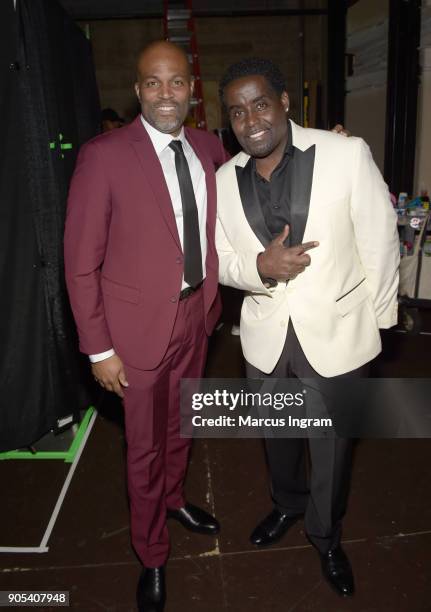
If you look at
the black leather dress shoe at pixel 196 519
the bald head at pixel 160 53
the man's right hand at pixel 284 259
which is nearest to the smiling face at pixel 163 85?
the bald head at pixel 160 53

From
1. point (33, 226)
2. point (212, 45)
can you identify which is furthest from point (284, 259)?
point (212, 45)

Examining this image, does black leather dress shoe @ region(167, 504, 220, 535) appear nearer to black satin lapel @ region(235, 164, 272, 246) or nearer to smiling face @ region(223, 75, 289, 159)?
black satin lapel @ region(235, 164, 272, 246)

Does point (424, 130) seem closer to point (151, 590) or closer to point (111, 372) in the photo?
point (111, 372)

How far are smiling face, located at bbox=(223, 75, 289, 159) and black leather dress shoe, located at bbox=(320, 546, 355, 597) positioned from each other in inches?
64.4

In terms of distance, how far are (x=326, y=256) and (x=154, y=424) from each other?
915 mm

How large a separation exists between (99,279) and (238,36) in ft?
31.0

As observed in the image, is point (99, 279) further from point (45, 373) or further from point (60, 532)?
point (60, 532)

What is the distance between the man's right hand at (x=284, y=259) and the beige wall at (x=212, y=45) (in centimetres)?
877

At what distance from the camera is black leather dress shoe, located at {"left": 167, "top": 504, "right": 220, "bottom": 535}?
2324 mm

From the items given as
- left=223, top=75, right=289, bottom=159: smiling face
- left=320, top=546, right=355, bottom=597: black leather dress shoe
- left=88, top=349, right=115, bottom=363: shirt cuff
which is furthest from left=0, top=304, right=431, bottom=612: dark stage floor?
left=223, top=75, right=289, bottom=159: smiling face

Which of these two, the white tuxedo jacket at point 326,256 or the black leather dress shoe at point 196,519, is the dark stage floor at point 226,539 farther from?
the white tuxedo jacket at point 326,256

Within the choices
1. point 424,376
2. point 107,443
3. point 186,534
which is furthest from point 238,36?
point 186,534

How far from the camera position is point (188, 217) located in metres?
1.85

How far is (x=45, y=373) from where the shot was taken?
8.76 ft
